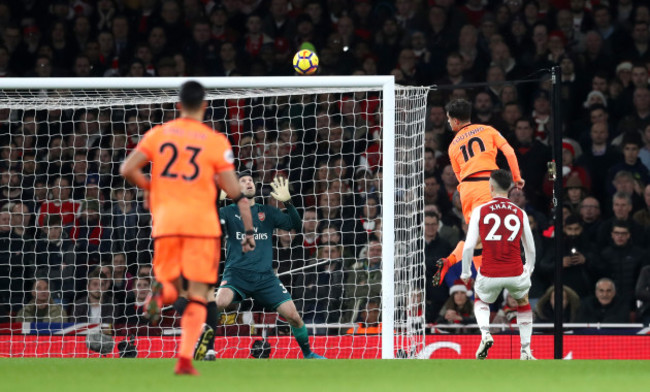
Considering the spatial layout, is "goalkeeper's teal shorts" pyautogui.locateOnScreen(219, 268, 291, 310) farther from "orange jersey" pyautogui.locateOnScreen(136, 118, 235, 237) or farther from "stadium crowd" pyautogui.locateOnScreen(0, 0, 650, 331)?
"orange jersey" pyautogui.locateOnScreen(136, 118, 235, 237)

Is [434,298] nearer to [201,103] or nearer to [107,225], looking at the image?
[107,225]

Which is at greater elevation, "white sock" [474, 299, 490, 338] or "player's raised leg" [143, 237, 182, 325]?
"player's raised leg" [143, 237, 182, 325]

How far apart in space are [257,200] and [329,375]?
660 cm

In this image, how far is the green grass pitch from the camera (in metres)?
6.34

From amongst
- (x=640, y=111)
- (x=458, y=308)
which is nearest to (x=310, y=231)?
(x=458, y=308)

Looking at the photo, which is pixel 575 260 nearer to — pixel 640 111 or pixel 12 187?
pixel 640 111

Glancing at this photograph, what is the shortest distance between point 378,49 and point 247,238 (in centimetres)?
873

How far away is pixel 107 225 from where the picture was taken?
13.3 metres

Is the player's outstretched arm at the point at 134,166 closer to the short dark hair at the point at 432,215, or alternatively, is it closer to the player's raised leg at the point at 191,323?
the player's raised leg at the point at 191,323

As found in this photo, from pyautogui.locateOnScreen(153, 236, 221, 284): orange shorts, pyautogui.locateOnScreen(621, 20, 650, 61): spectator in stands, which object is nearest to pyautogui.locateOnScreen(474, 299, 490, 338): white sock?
pyautogui.locateOnScreen(153, 236, 221, 284): orange shorts

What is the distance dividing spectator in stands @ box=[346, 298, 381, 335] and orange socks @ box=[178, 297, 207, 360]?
204 inches

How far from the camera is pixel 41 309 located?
12.5m

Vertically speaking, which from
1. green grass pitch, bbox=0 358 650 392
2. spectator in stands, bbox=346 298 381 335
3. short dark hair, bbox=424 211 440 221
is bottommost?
green grass pitch, bbox=0 358 650 392

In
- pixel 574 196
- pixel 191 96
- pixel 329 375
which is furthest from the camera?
pixel 574 196
